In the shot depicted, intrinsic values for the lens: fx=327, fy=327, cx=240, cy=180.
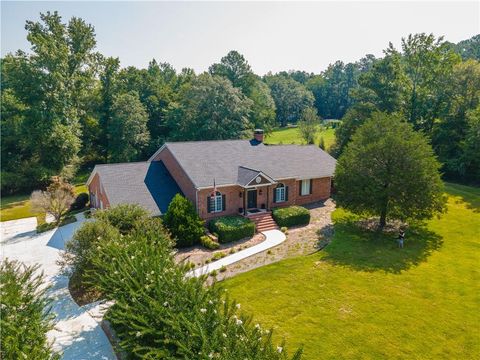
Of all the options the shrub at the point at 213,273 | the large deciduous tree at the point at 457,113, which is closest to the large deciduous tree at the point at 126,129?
the shrub at the point at 213,273

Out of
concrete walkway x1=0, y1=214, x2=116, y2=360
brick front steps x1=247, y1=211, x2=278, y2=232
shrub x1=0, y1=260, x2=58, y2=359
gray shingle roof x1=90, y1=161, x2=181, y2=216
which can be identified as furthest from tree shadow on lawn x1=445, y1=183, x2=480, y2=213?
shrub x1=0, y1=260, x2=58, y2=359

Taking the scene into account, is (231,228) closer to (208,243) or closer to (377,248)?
(208,243)

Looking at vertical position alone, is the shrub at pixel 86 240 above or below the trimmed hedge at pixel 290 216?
above

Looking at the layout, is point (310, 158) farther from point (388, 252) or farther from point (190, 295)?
point (190, 295)

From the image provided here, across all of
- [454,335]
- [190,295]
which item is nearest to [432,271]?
[454,335]

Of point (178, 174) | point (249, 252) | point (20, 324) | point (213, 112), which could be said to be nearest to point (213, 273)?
point (249, 252)

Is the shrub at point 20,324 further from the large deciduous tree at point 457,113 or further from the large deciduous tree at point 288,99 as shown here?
the large deciduous tree at point 288,99
